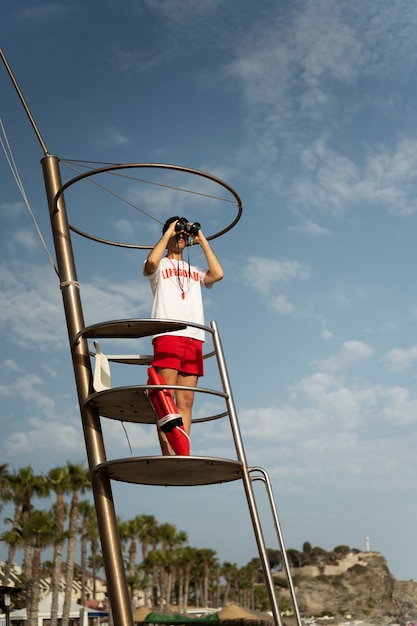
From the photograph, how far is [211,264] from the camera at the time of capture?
470 centimetres

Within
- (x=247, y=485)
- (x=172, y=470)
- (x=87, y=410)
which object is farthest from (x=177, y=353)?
(x=247, y=485)

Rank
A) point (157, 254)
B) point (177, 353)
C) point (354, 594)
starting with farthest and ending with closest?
point (354, 594) → point (157, 254) → point (177, 353)

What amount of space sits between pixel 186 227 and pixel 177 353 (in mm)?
842

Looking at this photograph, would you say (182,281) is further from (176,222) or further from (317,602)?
(317,602)

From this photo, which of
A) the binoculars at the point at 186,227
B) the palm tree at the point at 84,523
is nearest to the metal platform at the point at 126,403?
the binoculars at the point at 186,227

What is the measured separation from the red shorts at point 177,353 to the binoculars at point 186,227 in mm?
720

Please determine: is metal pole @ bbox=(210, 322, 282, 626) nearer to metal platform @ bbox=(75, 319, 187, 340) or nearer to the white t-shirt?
metal platform @ bbox=(75, 319, 187, 340)

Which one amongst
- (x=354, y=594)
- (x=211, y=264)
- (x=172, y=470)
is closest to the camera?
(x=172, y=470)

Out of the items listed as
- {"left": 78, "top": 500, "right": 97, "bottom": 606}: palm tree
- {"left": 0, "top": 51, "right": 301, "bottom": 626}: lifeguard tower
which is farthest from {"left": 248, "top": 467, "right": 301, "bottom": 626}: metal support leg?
{"left": 78, "top": 500, "right": 97, "bottom": 606}: palm tree

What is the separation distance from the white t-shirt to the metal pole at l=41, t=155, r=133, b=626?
1.65 feet

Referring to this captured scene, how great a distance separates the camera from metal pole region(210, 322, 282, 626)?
11.0 ft

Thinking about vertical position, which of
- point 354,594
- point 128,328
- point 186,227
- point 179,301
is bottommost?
point 128,328

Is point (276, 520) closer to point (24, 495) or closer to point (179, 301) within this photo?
point (179, 301)

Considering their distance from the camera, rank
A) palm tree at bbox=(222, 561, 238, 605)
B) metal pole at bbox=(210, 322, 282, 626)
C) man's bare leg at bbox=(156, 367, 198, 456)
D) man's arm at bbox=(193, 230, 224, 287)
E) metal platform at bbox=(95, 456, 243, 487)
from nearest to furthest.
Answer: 1. metal pole at bbox=(210, 322, 282, 626)
2. metal platform at bbox=(95, 456, 243, 487)
3. man's bare leg at bbox=(156, 367, 198, 456)
4. man's arm at bbox=(193, 230, 224, 287)
5. palm tree at bbox=(222, 561, 238, 605)
